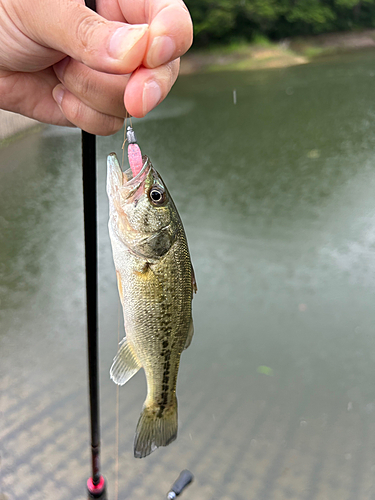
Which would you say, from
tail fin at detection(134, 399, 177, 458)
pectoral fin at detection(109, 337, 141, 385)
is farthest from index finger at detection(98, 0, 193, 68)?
tail fin at detection(134, 399, 177, 458)

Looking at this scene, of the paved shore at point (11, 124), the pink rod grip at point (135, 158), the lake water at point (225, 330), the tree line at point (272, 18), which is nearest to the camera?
the pink rod grip at point (135, 158)

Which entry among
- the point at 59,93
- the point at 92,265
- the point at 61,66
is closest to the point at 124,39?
the point at 61,66

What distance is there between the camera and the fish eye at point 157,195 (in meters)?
1.28

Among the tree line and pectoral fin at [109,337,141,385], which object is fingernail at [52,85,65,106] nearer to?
pectoral fin at [109,337,141,385]

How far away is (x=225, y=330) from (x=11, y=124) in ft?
19.3

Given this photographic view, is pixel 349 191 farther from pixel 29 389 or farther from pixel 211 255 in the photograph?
pixel 29 389

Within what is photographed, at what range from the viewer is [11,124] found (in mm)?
7391

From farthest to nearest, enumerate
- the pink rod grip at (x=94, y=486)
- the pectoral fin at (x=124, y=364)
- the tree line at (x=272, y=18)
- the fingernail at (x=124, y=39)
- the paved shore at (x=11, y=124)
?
the tree line at (x=272, y=18)
the paved shore at (x=11, y=124)
the pink rod grip at (x=94, y=486)
the pectoral fin at (x=124, y=364)
the fingernail at (x=124, y=39)

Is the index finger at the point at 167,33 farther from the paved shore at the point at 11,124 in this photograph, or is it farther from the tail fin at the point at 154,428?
the paved shore at the point at 11,124

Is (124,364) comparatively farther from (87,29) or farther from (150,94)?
(87,29)

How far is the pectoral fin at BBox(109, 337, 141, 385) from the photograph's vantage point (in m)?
1.35

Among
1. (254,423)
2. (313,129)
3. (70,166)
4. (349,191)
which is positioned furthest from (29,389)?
(313,129)

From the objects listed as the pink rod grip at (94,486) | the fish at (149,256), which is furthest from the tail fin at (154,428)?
the pink rod grip at (94,486)

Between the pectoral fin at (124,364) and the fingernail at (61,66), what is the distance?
916mm
